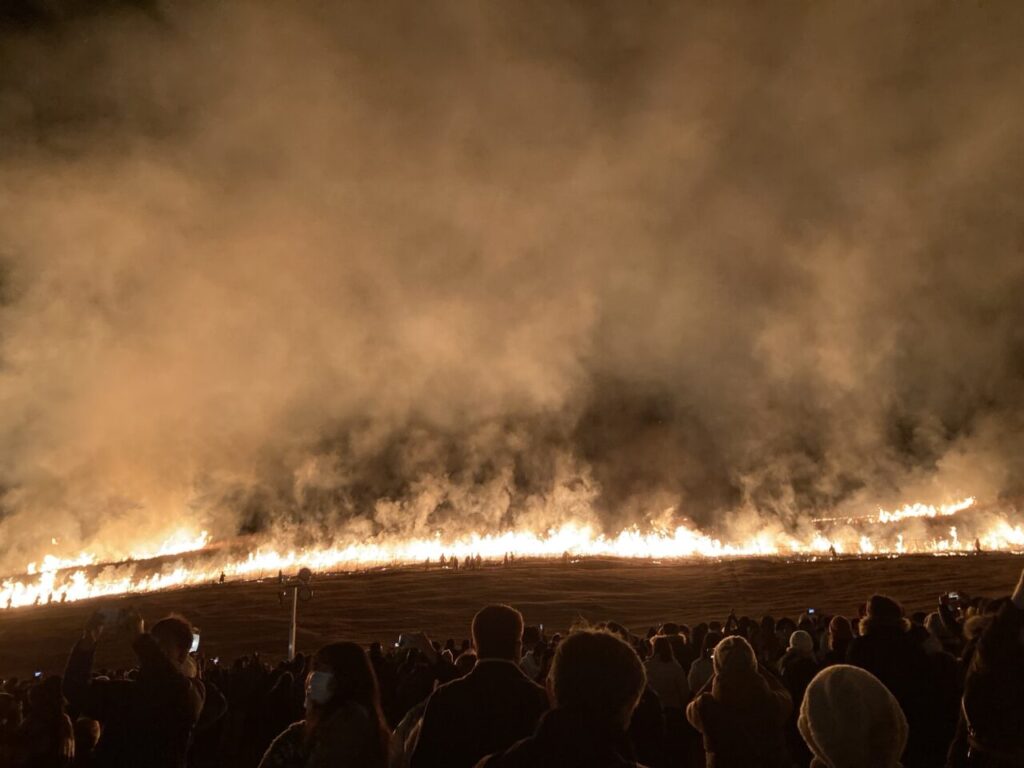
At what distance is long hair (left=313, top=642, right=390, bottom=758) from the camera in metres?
3.58

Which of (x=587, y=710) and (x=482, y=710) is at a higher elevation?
(x=587, y=710)

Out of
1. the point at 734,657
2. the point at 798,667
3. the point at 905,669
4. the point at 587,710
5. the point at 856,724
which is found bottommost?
the point at 798,667

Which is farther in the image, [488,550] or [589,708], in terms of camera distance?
[488,550]

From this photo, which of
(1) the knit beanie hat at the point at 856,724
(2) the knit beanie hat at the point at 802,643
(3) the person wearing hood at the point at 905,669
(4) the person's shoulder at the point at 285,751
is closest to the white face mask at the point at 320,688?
(4) the person's shoulder at the point at 285,751

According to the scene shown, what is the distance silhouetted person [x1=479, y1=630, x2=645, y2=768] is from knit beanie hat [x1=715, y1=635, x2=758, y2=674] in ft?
8.06

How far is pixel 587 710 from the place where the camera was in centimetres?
257

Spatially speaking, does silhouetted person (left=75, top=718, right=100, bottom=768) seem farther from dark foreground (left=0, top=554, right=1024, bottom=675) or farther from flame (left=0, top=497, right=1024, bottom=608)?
flame (left=0, top=497, right=1024, bottom=608)

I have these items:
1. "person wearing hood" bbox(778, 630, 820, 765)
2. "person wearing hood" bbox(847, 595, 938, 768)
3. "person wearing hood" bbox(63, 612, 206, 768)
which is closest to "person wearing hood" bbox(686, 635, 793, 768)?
"person wearing hood" bbox(847, 595, 938, 768)

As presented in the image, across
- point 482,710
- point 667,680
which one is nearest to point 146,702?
point 482,710

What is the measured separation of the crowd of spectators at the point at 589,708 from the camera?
8.73ft

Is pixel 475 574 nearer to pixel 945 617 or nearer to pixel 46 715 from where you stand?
pixel 945 617

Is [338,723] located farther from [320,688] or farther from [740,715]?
[740,715]

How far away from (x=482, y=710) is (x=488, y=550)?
80697 millimetres

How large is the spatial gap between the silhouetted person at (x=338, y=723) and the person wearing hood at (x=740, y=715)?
2.51m
